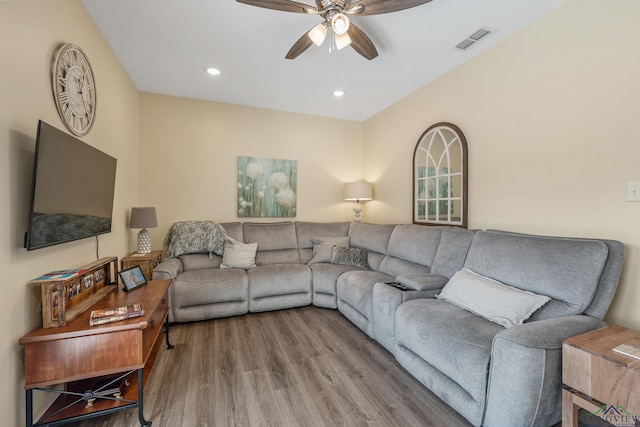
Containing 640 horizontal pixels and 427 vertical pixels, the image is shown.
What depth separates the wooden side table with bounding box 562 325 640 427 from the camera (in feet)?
3.41

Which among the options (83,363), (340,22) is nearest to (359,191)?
(340,22)

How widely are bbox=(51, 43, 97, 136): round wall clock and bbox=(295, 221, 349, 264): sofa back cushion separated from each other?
251cm

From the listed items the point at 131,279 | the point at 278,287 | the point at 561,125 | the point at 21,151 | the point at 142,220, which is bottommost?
the point at 278,287

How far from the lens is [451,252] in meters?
2.33

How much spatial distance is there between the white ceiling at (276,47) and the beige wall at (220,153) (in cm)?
29

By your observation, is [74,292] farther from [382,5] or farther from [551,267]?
[551,267]

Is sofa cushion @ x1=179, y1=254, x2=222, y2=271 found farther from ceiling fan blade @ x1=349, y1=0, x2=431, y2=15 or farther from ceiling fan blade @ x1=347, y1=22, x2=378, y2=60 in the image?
ceiling fan blade @ x1=349, y1=0, x2=431, y2=15

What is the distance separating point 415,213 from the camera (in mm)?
3316

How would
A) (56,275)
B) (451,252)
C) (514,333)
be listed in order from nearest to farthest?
1. (514,333)
2. (56,275)
3. (451,252)

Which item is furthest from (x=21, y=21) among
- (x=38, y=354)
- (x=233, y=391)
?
(x=233, y=391)

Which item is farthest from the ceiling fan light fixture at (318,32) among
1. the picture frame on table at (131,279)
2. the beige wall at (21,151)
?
the picture frame on table at (131,279)

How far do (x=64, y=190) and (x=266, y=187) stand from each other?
252 centimetres

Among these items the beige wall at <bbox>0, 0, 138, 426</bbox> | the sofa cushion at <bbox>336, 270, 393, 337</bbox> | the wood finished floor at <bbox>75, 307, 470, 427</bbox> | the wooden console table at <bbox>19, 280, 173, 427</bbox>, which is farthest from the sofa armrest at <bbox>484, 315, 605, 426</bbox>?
the beige wall at <bbox>0, 0, 138, 426</bbox>

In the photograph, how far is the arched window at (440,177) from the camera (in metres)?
2.71
